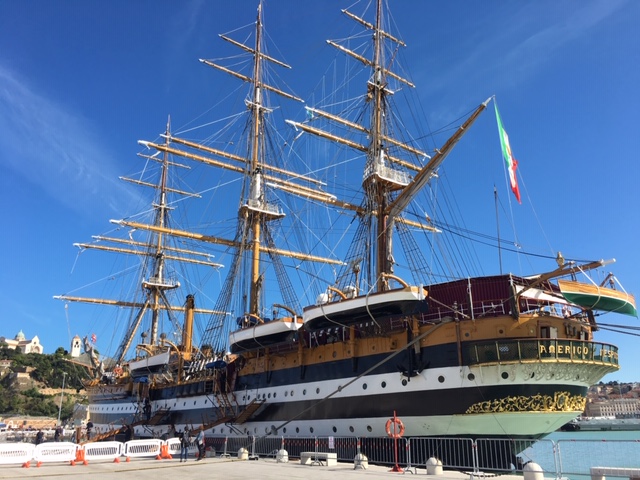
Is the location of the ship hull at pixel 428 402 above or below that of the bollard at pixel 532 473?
above

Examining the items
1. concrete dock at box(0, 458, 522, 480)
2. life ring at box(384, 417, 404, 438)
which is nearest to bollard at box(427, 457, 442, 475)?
concrete dock at box(0, 458, 522, 480)

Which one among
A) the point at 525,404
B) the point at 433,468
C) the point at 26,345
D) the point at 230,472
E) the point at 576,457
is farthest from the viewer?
the point at 26,345

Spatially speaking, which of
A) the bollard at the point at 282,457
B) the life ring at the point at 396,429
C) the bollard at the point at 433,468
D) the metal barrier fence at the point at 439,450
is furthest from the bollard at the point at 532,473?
the bollard at the point at 282,457

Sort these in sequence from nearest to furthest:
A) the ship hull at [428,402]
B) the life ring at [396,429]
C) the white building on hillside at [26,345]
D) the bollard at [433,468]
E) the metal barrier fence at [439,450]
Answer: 1. the bollard at [433,468]
2. the life ring at [396,429]
3. the metal barrier fence at [439,450]
4. the ship hull at [428,402]
5. the white building on hillside at [26,345]

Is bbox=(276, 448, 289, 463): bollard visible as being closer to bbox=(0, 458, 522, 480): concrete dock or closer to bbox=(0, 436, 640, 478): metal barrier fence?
bbox=(0, 458, 522, 480): concrete dock

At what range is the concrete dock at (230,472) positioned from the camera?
492 inches

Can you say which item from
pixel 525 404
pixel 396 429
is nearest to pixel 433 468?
pixel 396 429

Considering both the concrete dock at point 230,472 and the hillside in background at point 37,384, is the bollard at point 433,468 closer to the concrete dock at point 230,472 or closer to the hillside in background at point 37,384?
the concrete dock at point 230,472

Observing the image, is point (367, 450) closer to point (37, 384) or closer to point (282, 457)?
point (282, 457)

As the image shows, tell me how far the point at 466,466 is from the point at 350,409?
4761 millimetres

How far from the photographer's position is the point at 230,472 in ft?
44.6

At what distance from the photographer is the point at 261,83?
38.5m

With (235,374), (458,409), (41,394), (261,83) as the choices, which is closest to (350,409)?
(458,409)

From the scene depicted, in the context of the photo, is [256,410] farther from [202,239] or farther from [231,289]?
[202,239]
